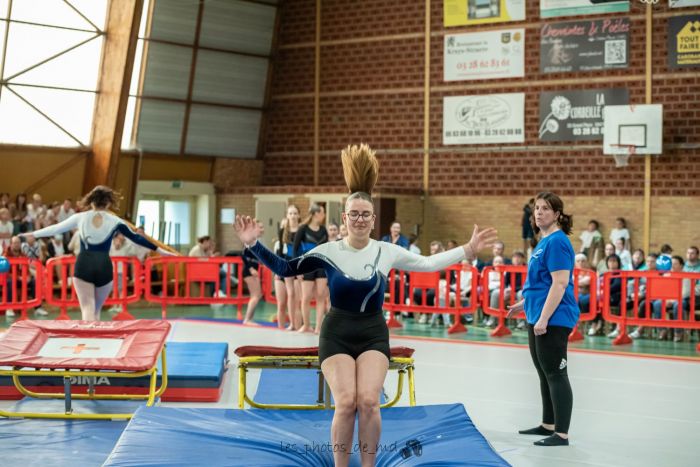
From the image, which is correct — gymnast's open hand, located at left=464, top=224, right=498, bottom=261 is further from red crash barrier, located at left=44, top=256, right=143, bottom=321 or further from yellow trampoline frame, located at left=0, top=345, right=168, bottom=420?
red crash barrier, located at left=44, top=256, right=143, bottom=321

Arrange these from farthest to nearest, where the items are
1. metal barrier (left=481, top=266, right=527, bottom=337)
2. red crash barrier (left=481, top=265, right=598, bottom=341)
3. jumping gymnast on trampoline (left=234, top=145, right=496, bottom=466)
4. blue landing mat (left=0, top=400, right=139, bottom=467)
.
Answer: metal barrier (left=481, top=266, right=527, bottom=337)
red crash barrier (left=481, top=265, right=598, bottom=341)
blue landing mat (left=0, top=400, right=139, bottom=467)
jumping gymnast on trampoline (left=234, top=145, right=496, bottom=466)

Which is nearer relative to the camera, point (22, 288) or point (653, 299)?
point (653, 299)

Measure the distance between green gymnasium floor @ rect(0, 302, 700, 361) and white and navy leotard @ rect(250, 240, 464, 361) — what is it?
6.68m

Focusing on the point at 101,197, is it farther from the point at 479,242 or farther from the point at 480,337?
the point at 480,337

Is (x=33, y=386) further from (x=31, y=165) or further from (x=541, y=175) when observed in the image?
(x=541, y=175)

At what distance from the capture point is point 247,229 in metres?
5.36

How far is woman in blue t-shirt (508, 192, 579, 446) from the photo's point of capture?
618cm

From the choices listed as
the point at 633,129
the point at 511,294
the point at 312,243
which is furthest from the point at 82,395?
the point at 633,129

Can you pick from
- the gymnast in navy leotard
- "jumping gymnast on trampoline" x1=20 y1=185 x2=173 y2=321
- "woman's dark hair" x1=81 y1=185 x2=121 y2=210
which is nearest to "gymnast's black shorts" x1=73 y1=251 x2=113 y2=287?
"jumping gymnast on trampoline" x1=20 y1=185 x2=173 y2=321

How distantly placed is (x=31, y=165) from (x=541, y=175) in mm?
10520

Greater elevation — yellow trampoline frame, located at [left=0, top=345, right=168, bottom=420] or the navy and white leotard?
the navy and white leotard

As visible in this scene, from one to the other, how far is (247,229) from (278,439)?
1.35m

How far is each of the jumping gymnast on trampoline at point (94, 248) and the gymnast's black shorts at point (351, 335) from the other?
163 inches

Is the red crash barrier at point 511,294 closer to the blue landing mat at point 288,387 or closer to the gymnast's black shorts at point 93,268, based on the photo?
the blue landing mat at point 288,387
